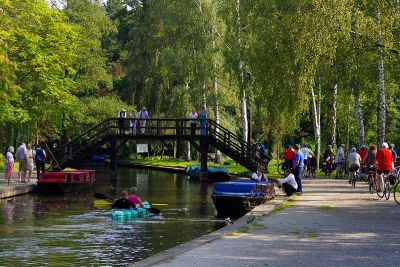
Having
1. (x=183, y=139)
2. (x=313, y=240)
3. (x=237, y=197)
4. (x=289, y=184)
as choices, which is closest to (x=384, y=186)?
(x=289, y=184)

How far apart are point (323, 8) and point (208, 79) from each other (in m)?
25.2

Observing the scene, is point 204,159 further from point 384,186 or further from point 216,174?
point 384,186

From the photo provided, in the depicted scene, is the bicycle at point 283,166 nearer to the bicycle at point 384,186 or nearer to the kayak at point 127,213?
the bicycle at point 384,186

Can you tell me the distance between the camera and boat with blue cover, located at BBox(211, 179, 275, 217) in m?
24.7

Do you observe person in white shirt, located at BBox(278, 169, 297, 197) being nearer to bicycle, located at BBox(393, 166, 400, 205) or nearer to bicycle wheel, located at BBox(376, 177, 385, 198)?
bicycle wheel, located at BBox(376, 177, 385, 198)

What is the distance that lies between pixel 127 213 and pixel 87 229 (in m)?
3.28

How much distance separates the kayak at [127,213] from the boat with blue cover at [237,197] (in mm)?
2464

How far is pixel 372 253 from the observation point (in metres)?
13.2

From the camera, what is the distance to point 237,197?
80.9ft

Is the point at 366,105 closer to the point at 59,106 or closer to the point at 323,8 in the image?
the point at 59,106

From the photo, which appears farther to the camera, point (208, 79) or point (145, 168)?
point (145, 168)

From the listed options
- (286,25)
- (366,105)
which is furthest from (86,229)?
(366,105)

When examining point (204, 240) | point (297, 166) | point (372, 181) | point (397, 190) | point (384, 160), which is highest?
point (384, 160)

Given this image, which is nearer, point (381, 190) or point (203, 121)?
point (381, 190)
